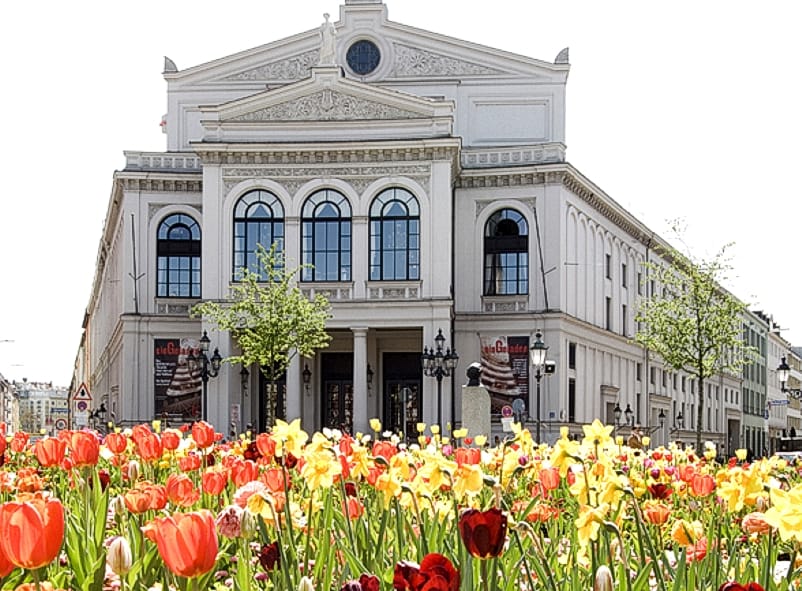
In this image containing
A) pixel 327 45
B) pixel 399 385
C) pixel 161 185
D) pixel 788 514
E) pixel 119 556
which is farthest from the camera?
pixel 161 185

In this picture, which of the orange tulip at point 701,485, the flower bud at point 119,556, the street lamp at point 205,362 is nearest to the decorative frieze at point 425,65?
the street lamp at point 205,362

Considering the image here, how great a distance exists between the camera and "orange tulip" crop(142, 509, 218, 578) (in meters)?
2.61

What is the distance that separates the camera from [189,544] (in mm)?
2627

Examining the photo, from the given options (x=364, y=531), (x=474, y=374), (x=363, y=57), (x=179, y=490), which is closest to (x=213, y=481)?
(x=179, y=490)

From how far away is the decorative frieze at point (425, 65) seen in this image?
191ft

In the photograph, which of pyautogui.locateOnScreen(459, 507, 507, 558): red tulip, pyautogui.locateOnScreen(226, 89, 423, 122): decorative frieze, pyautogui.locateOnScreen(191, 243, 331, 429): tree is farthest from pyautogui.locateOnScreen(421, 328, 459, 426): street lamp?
pyautogui.locateOnScreen(459, 507, 507, 558): red tulip

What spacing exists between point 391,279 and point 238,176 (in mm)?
7099

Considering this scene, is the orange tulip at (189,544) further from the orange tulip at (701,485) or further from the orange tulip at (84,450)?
the orange tulip at (701,485)

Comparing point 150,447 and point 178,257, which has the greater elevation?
point 178,257

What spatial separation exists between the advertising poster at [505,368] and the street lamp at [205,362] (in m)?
10.7

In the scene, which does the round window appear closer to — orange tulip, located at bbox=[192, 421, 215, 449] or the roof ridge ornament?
the roof ridge ornament

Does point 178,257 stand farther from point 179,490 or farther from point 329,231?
point 179,490

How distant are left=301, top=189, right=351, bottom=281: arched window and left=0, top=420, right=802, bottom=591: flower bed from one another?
140ft

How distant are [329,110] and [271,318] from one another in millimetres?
9359
